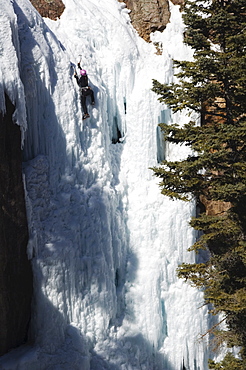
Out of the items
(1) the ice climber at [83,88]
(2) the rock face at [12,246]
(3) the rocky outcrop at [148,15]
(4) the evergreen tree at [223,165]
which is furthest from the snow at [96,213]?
(4) the evergreen tree at [223,165]

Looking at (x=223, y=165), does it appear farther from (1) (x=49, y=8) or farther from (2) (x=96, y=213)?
(1) (x=49, y=8)

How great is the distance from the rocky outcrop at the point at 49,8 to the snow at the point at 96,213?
0.34 m

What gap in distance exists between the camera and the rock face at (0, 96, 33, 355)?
9.29 m

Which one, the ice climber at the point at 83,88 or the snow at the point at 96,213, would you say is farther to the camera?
the ice climber at the point at 83,88

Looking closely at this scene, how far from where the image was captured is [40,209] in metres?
10.6

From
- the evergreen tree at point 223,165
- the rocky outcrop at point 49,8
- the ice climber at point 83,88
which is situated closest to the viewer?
the evergreen tree at point 223,165

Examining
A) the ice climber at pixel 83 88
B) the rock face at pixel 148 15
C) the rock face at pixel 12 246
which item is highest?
the rock face at pixel 148 15

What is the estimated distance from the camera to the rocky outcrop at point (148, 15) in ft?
45.9

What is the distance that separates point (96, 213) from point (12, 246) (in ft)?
7.81

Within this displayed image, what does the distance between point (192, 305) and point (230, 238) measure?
4142mm

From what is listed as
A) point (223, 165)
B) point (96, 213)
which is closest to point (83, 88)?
point (96, 213)

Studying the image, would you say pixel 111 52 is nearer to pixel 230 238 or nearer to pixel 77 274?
pixel 77 274

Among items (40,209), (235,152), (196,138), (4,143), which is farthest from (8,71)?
(235,152)

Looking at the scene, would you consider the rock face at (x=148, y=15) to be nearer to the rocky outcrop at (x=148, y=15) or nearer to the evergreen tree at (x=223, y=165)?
the rocky outcrop at (x=148, y=15)
